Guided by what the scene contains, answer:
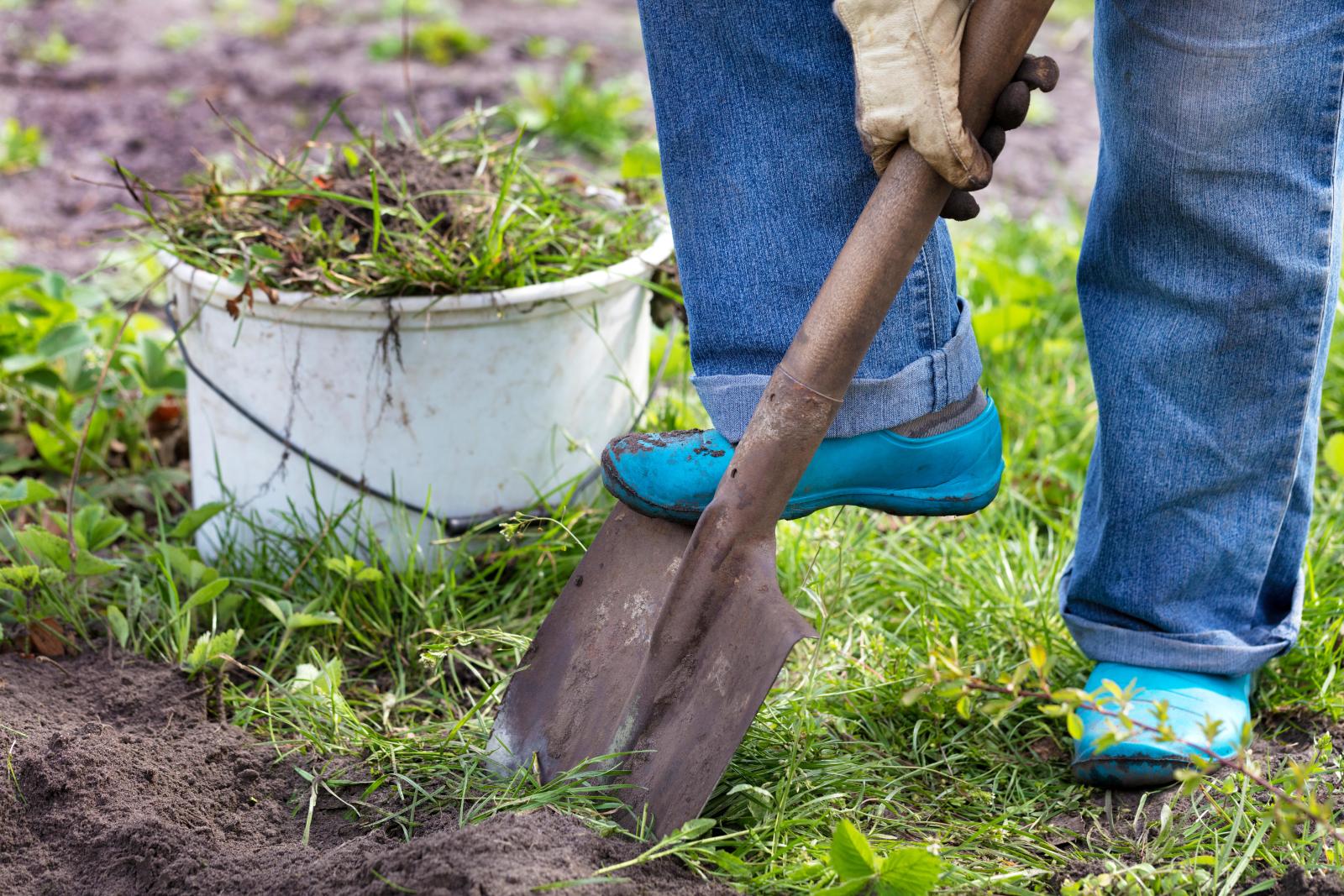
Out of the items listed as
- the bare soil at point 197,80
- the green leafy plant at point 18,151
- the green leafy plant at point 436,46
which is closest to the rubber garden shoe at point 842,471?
the bare soil at point 197,80

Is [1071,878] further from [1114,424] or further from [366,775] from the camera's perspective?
[366,775]

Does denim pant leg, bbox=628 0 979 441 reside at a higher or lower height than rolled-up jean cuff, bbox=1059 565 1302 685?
higher

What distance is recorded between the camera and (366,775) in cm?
156

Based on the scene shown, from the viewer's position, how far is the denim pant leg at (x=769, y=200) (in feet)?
4.83

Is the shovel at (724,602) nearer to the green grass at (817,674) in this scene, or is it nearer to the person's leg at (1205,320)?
the green grass at (817,674)

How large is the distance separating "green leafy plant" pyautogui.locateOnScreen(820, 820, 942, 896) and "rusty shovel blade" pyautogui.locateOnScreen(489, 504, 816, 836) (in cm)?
17

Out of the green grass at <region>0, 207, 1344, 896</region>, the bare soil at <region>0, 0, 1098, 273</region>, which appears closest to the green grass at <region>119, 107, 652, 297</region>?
the green grass at <region>0, 207, 1344, 896</region>

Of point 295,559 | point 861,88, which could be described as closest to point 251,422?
point 295,559

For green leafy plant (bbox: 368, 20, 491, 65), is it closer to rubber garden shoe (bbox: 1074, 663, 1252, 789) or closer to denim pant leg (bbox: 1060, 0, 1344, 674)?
denim pant leg (bbox: 1060, 0, 1344, 674)

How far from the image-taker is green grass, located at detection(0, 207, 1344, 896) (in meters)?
1.45

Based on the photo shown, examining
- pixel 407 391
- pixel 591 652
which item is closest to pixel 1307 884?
pixel 591 652

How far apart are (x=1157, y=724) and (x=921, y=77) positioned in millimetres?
919

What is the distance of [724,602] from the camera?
1.47 metres

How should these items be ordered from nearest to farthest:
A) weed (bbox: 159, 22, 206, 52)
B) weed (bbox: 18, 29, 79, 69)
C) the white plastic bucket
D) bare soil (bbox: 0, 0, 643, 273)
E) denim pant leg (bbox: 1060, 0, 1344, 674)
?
denim pant leg (bbox: 1060, 0, 1344, 674), the white plastic bucket, bare soil (bbox: 0, 0, 643, 273), weed (bbox: 18, 29, 79, 69), weed (bbox: 159, 22, 206, 52)
